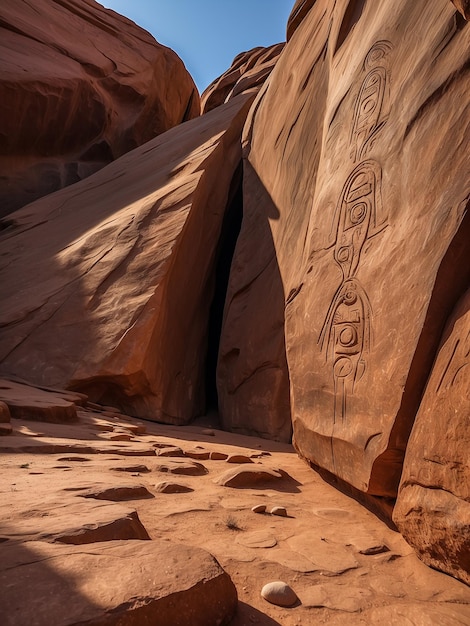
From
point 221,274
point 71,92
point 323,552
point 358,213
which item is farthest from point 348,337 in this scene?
point 71,92

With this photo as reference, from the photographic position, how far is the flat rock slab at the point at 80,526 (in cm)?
171

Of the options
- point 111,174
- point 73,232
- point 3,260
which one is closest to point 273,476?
point 73,232

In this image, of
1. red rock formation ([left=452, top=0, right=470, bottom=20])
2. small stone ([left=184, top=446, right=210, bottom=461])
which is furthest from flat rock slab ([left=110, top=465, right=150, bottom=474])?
red rock formation ([left=452, top=0, right=470, bottom=20])

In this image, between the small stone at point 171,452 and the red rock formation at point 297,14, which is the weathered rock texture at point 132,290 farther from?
the small stone at point 171,452

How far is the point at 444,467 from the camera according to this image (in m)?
2.03

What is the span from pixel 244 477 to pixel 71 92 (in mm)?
11659

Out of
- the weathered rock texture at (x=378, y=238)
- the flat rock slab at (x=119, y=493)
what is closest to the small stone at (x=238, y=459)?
the weathered rock texture at (x=378, y=238)

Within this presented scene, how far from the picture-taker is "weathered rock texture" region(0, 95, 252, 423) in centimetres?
627

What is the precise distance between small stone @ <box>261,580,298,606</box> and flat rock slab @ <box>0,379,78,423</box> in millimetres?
3414

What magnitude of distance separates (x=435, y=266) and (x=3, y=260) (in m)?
7.58

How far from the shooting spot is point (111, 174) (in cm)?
1014

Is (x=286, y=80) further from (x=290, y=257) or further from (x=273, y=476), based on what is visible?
(x=273, y=476)

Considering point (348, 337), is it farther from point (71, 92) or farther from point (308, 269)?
point (71, 92)

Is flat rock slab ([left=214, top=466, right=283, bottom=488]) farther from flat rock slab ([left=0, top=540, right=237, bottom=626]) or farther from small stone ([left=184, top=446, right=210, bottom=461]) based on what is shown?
flat rock slab ([left=0, top=540, right=237, bottom=626])
